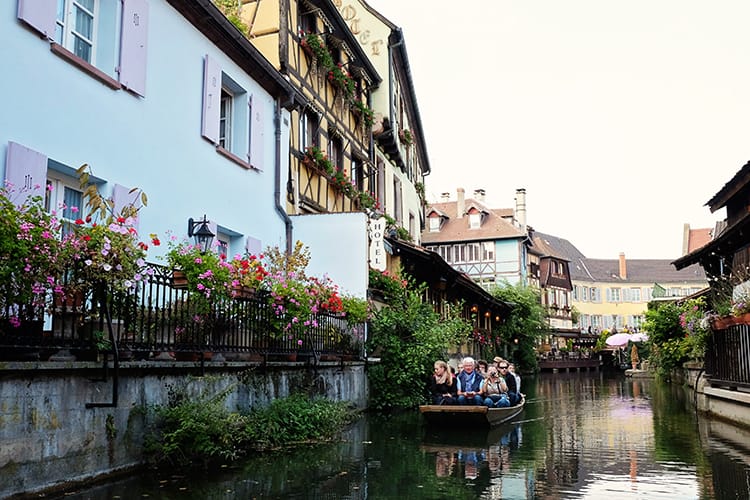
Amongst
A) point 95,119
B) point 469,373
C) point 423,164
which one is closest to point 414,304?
point 469,373

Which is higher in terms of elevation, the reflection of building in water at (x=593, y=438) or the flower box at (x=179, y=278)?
the flower box at (x=179, y=278)

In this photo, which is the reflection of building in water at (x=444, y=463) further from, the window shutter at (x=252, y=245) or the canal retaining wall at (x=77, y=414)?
the window shutter at (x=252, y=245)

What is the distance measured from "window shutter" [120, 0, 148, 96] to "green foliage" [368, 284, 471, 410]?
8.99 metres

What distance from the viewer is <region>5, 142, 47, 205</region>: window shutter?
27.8ft

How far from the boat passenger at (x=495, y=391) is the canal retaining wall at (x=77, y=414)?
670cm

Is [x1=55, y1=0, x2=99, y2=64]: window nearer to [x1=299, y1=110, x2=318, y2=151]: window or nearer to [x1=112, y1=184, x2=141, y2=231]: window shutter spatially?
[x1=112, y1=184, x2=141, y2=231]: window shutter

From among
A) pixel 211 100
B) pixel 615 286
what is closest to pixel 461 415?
pixel 211 100

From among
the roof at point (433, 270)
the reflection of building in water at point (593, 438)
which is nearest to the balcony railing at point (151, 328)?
the reflection of building in water at point (593, 438)

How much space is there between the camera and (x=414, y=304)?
18438 millimetres

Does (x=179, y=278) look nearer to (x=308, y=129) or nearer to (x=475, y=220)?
(x=308, y=129)

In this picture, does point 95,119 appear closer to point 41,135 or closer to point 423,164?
point 41,135

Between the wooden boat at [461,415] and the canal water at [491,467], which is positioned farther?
the wooden boat at [461,415]

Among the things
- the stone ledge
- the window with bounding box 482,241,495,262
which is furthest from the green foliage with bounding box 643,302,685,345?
the window with bounding box 482,241,495,262

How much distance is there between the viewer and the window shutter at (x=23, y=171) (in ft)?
27.8
